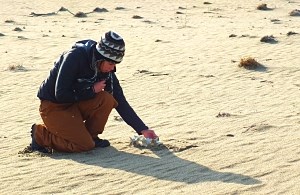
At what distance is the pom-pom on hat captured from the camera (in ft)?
21.4

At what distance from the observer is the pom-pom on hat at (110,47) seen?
→ 6.52 meters

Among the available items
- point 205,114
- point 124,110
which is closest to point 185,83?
point 205,114

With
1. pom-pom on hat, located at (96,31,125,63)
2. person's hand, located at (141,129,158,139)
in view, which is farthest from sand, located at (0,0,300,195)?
pom-pom on hat, located at (96,31,125,63)

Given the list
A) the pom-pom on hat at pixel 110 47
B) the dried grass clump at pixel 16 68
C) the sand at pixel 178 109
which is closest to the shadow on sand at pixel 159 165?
the sand at pixel 178 109

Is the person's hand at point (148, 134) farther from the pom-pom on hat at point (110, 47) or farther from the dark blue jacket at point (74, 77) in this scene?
the pom-pom on hat at point (110, 47)

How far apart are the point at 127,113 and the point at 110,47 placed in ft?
3.24

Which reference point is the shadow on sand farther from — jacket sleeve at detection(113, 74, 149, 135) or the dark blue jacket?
the dark blue jacket

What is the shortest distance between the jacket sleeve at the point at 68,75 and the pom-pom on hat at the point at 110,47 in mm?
255

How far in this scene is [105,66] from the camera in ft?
22.0

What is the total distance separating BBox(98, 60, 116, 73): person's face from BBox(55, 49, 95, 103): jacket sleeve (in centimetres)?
19

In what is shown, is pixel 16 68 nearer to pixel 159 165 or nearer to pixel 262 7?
pixel 159 165

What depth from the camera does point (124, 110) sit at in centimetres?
725

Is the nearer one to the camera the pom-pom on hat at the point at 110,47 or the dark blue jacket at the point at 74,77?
the pom-pom on hat at the point at 110,47

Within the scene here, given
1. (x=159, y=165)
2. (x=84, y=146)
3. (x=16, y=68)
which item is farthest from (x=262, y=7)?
(x=159, y=165)
